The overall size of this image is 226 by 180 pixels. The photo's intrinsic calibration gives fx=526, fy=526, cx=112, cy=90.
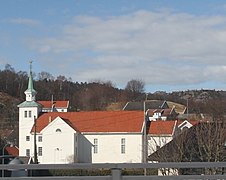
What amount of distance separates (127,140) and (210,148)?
44118 mm

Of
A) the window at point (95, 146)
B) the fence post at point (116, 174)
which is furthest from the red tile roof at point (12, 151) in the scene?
the fence post at point (116, 174)

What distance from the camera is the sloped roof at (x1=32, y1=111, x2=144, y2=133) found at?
255ft

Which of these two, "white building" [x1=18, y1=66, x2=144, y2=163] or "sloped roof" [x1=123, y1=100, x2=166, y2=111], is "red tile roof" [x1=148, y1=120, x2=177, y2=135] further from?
"sloped roof" [x1=123, y1=100, x2=166, y2=111]

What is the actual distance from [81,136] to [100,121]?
3827 mm

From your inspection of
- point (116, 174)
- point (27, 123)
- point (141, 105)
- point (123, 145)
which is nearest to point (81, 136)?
point (123, 145)

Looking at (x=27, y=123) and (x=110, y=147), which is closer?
(x=110, y=147)

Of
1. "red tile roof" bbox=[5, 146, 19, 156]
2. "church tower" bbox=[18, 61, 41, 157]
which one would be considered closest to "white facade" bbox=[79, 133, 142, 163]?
"church tower" bbox=[18, 61, 41, 157]

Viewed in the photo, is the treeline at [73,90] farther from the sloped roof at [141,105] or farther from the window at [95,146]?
the window at [95,146]

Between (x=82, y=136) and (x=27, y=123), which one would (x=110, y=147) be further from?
(x=27, y=123)

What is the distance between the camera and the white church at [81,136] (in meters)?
75.4

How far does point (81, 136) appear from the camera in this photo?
7875cm

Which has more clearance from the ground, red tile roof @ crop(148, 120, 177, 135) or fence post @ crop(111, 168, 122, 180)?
red tile roof @ crop(148, 120, 177, 135)

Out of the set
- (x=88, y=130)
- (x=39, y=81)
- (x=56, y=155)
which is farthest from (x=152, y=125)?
(x=39, y=81)

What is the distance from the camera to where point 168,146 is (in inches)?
1437
